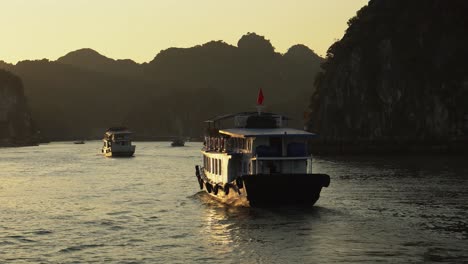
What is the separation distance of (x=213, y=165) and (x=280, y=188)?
13.6 metres

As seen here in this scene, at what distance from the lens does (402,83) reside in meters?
172

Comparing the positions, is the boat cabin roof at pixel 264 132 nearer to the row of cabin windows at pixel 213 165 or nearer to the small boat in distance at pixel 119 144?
the row of cabin windows at pixel 213 165

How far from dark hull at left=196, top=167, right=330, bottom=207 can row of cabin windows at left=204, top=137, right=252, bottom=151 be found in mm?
3659

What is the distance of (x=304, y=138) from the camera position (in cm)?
5141

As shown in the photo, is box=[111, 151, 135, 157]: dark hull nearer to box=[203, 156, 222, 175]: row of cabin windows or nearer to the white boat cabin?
box=[203, 156, 222, 175]: row of cabin windows

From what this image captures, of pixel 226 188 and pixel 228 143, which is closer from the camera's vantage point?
pixel 226 188

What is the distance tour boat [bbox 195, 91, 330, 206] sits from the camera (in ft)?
162

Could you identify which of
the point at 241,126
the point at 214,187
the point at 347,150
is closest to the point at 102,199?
the point at 214,187

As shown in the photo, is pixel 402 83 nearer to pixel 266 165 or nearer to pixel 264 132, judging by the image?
pixel 264 132

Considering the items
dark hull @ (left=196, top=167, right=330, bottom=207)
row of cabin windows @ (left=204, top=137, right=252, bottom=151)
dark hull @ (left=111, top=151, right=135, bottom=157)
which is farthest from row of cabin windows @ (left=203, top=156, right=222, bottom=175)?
dark hull @ (left=111, top=151, right=135, bottom=157)

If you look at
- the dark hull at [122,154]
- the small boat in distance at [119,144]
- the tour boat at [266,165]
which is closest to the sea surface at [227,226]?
the tour boat at [266,165]

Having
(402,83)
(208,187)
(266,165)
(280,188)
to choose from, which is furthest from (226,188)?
Result: (402,83)

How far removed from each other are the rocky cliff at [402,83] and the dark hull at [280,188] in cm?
10292

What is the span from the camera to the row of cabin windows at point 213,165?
5946 centimetres
